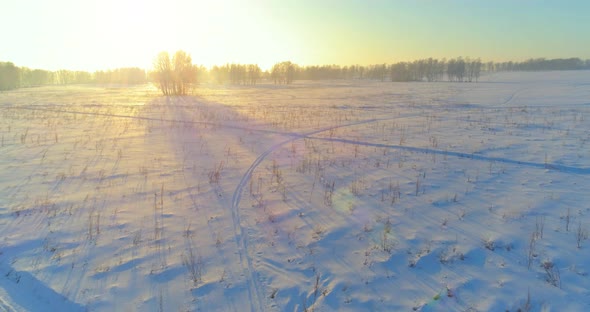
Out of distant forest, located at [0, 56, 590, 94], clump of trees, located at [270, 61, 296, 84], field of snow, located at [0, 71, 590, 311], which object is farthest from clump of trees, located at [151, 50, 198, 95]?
clump of trees, located at [270, 61, 296, 84]

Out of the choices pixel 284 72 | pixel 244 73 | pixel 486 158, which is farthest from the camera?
pixel 244 73

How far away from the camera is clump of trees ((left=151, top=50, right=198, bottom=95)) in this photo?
6038cm

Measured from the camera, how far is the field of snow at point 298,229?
3969 millimetres

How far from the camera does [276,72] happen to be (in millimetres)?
122625

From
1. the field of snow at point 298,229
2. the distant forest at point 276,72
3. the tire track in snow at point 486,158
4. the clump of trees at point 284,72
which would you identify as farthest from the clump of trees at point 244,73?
the field of snow at point 298,229

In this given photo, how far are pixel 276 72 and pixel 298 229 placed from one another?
403 feet

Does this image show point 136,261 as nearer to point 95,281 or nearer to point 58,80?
point 95,281

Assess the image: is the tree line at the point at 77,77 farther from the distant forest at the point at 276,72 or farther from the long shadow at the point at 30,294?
the long shadow at the point at 30,294

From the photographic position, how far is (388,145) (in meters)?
12.2

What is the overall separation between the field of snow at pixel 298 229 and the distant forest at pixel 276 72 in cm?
5590

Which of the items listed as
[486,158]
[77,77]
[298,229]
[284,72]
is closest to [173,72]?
[486,158]

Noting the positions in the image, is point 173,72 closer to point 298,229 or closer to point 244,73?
point 298,229

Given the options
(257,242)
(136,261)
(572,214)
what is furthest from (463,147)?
(136,261)

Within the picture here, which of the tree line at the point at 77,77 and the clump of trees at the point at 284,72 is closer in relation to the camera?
the clump of trees at the point at 284,72
